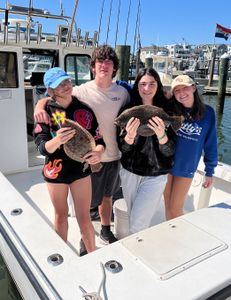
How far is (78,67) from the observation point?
5289mm

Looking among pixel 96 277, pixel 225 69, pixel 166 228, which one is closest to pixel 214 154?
pixel 166 228

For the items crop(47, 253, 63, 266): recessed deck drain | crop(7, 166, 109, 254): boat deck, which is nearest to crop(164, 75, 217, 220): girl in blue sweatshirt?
crop(7, 166, 109, 254): boat deck

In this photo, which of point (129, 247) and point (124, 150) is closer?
point (129, 247)

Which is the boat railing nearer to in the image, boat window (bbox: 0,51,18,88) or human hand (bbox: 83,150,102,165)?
boat window (bbox: 0,51,18,88)

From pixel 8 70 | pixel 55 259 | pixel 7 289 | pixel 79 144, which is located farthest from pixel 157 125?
pixel 8 70

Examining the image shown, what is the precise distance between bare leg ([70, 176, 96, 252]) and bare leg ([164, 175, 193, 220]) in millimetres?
817

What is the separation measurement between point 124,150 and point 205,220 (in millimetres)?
888

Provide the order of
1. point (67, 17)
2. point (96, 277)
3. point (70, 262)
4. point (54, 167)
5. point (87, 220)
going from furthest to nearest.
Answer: point (67, 17)
point (87, 220)
point (54, 167)
point (70, 262)
point (96, 277)

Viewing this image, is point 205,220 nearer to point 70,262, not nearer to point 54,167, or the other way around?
point 70,262

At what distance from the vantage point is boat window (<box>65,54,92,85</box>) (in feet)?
16.9

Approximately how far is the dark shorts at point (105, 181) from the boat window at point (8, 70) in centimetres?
215

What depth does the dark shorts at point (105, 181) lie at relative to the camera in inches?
124

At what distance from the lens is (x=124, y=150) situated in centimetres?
275

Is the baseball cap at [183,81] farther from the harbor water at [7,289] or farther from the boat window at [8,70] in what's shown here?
the boat window at [8,70]
